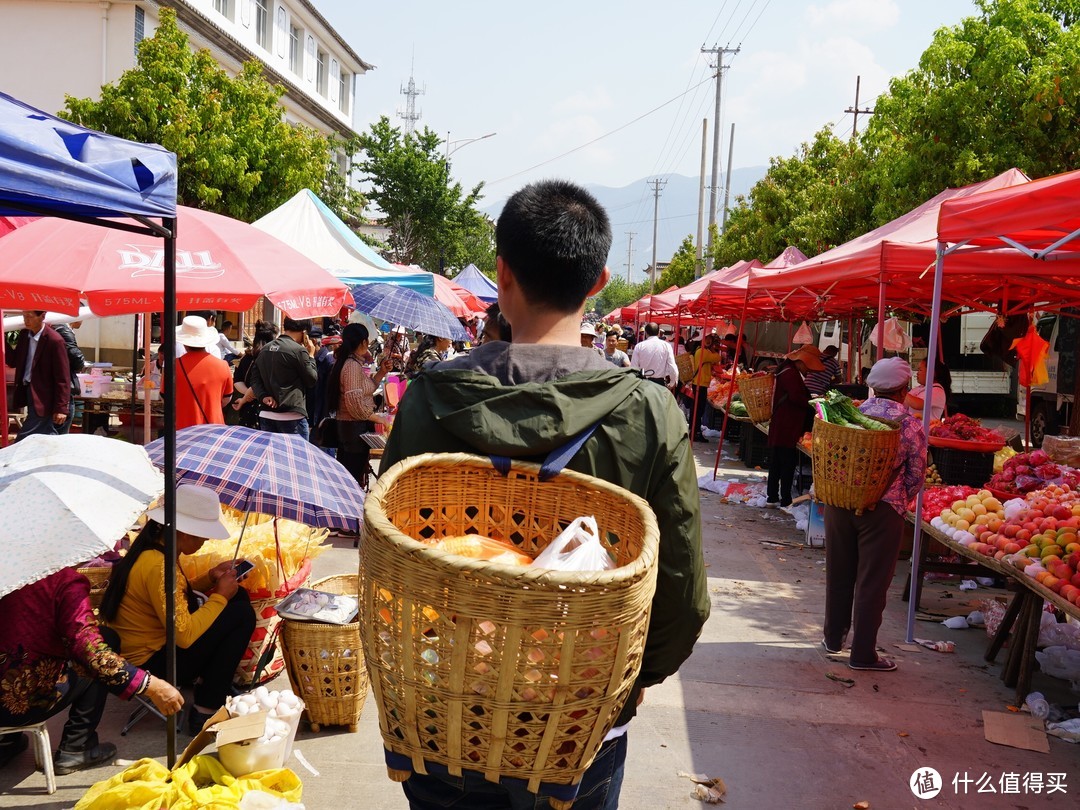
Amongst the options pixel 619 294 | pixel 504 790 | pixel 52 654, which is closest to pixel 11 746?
pixel 52 654

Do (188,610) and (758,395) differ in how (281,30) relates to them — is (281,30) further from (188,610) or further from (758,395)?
(188,610)

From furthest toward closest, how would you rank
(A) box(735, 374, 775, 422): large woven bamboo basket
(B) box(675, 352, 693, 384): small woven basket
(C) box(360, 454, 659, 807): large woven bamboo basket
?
(B) box(675, 352, 693, 384): small woven basket < (A) box(735, 374, 775, 422): large woven bamboo basket < (C) box(360, 454, 659, 807): large woven bamboo basket

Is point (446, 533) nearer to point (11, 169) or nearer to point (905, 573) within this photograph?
point (11, 169)

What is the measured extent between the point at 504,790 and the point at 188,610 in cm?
301

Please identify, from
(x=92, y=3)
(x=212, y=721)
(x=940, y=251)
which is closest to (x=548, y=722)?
(x=212, y=721)

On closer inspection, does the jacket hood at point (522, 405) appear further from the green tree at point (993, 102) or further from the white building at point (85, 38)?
the white building at point (85, 38)

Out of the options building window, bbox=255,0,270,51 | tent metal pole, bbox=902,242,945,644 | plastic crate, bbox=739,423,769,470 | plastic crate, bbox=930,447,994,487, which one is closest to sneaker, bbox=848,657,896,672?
tent metal pole, bbox=902,242,945,644

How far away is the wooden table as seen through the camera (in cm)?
511

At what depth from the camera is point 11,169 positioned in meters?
2.48

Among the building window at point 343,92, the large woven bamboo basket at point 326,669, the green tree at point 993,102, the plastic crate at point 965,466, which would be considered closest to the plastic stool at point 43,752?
the large woven bamboo basket at point 326,669

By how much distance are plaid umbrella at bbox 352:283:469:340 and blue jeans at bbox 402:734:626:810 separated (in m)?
10.1

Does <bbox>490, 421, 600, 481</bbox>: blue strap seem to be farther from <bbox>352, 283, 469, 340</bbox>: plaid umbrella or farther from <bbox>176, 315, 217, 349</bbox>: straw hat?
<bbox>352, 283, 469, 340</bbox>: plaid umbrella

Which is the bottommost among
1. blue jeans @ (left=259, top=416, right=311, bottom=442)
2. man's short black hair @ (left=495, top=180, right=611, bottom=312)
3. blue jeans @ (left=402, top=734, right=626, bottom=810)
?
blue jeans @ (left=259, top=416, right=311, bottom=442)

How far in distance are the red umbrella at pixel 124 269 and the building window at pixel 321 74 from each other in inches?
1402
